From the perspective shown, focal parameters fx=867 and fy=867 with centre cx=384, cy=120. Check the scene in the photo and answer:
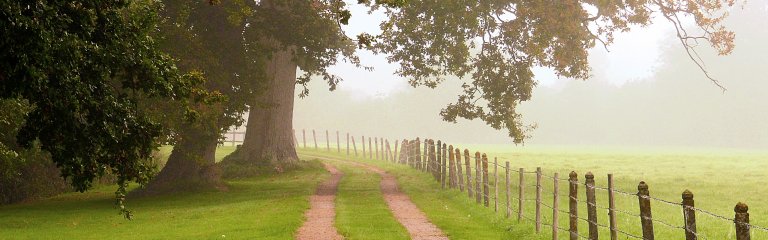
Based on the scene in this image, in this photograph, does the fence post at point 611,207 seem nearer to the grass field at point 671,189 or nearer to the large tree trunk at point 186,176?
the grass field at point 671,189

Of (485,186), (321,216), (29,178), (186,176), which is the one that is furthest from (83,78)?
(29,178)

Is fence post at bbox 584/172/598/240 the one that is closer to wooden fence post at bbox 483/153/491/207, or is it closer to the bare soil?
the bare soil

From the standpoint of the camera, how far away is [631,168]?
49.9m

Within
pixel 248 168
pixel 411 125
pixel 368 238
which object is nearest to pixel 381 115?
pixel 411 125

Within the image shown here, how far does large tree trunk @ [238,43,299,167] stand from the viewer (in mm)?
40281

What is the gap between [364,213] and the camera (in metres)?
22.7

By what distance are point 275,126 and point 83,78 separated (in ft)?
93.6

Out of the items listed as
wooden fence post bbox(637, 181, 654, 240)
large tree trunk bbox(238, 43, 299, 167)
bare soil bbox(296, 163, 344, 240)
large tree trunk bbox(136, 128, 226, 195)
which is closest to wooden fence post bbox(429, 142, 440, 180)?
bare soil bbox(296, 163, 344, 240)

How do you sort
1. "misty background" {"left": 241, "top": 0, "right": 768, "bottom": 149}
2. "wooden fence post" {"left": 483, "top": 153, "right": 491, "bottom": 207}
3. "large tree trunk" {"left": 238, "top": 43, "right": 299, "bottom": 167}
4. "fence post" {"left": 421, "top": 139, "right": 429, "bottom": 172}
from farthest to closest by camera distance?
"misty background" {"left": 241, "top": 0, "right": 768, "bottom": 149}, "large tree trunk" {"left": 238, "top": 43, "right": 299, "bottom": 167}, "fence post" {"left": 421, "top": 139, "right": 429, "bottom": 172}, "wooden fence post" {"left": 483, "top": 153, "right": 491, "bottom": 207}

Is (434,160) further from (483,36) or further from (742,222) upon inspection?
(742,222)

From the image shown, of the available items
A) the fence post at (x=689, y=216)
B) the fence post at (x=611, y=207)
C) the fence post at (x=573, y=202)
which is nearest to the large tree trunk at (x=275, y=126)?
the fence post at (x=573, y=202)

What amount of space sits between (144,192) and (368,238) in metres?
15.7

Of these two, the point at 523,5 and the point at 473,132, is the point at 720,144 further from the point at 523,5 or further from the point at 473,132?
the point at 523,5

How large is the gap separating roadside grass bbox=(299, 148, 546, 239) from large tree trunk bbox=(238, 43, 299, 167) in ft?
28.1
